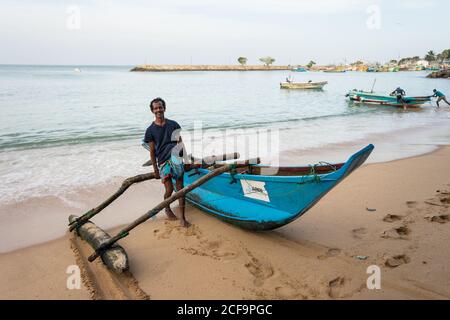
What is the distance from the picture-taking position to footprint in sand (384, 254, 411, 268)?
A: 4129 millimetres

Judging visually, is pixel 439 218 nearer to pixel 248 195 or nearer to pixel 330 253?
pixel 330 253

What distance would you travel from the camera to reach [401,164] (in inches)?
355

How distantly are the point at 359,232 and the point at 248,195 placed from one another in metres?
1.70

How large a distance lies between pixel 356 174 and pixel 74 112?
714 inches

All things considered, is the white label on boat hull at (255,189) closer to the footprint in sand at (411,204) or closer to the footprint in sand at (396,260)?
the footprint in sand at (396,260)

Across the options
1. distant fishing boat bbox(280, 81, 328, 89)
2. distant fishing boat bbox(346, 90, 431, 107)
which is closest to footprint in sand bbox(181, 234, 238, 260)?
distant fishing boat bbox(346, 90, 431, 107)

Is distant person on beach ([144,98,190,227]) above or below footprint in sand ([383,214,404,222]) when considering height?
above

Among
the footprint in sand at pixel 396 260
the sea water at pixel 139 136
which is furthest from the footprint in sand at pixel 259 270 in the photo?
the sea water at pixel 139 136

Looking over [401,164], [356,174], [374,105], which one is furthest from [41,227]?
→ [374,105]

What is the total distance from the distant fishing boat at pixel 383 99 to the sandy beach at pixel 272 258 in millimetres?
18851

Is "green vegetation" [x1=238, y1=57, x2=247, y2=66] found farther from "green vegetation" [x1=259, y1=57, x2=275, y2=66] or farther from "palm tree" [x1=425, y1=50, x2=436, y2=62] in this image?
"palm tree" [x1=425, y1=50, x2=436, y2=62]

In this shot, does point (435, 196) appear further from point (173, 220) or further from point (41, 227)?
point (41, 227)

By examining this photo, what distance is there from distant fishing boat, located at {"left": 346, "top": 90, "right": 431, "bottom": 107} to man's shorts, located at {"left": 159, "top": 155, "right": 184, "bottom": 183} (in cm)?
2168

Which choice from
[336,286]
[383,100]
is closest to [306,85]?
A: [383,100]
